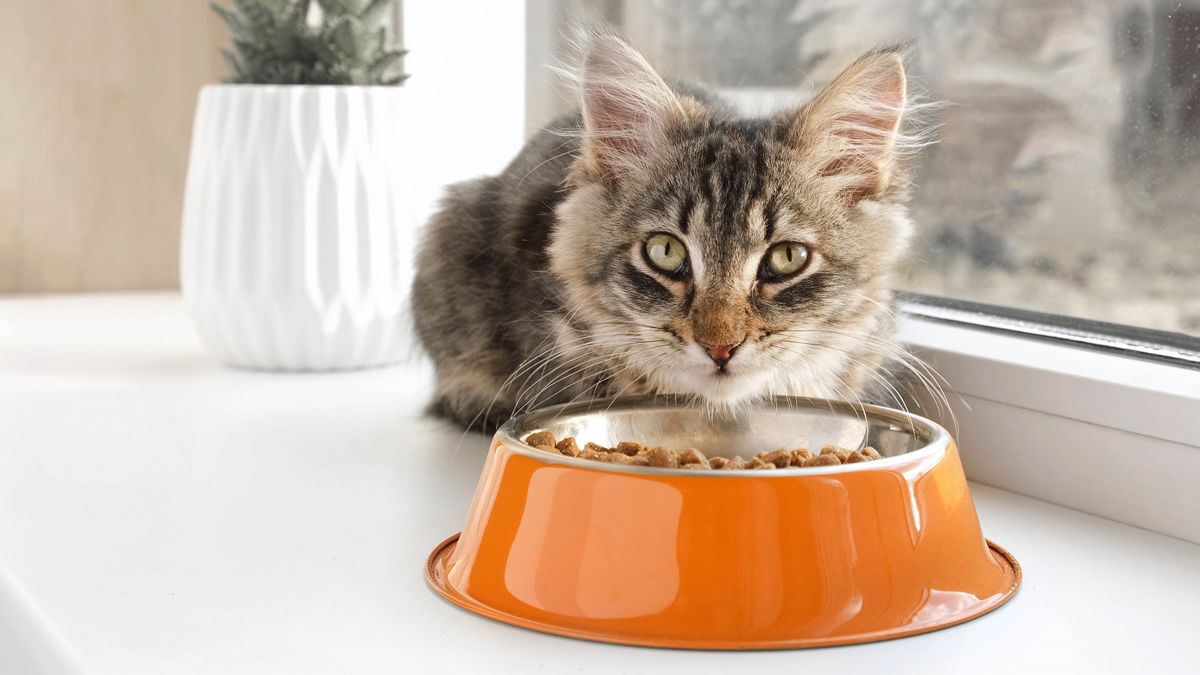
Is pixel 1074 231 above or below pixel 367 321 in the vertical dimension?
above

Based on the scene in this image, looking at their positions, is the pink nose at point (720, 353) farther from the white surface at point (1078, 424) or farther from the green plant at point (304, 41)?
the green plant at point (304, 41)

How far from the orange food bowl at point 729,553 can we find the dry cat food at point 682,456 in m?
0.08

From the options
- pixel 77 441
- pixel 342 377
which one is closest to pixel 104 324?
pixel 342 377

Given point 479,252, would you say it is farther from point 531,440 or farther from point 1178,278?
point 1178,278

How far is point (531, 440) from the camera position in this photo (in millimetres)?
1024

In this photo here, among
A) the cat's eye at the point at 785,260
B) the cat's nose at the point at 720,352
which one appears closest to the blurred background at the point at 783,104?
the cat's eye at the point at 785,260

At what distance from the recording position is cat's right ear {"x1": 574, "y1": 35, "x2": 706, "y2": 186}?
1201 millimetres

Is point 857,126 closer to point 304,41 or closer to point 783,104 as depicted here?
point 783,104

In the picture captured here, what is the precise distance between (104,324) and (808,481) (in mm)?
1721

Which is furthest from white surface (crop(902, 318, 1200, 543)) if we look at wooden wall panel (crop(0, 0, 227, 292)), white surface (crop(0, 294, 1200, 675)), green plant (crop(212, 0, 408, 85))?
wooden wall panel (crop(0, 0, 227, 292))

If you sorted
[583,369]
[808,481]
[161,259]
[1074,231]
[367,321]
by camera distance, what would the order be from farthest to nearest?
[161,259] < [367,321] < [1074,231] < [583,369] < [808,481]

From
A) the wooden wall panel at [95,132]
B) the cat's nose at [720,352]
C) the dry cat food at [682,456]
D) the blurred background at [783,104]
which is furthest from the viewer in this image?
the wooden wall panel at [95,132]

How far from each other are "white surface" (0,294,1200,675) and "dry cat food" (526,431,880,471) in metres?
0.15

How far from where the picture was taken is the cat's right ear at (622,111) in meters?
1.20
